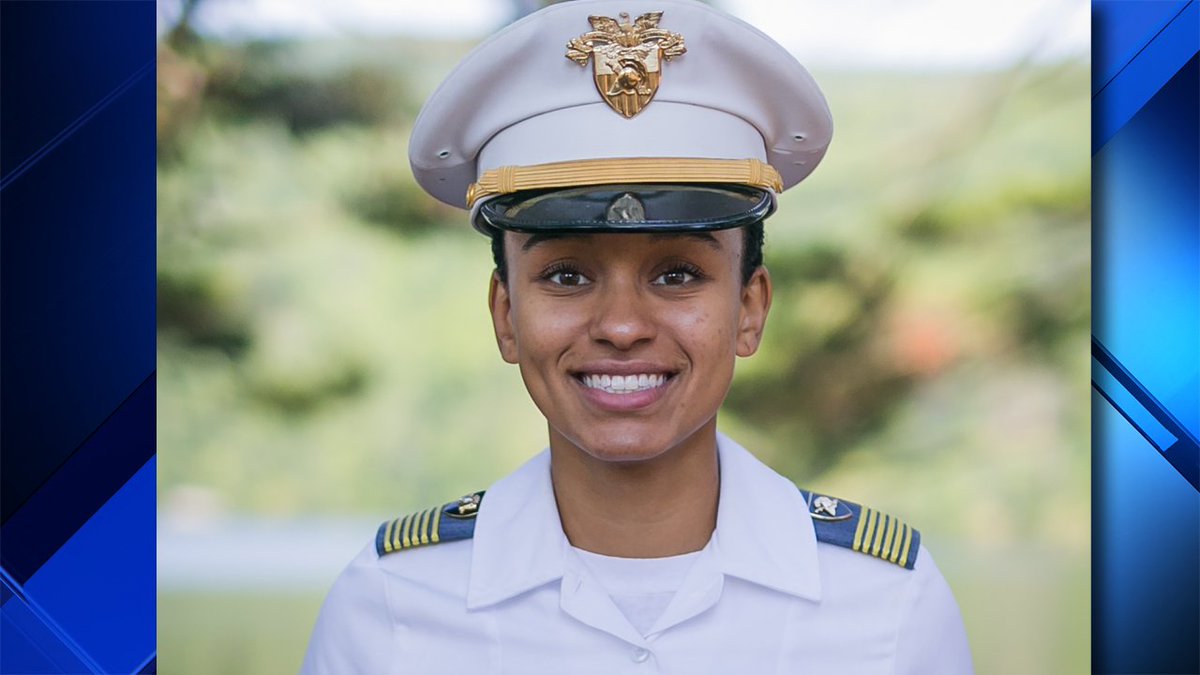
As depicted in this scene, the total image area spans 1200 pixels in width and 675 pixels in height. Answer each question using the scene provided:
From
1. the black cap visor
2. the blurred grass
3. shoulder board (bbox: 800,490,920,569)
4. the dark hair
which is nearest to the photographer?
the black cap visor

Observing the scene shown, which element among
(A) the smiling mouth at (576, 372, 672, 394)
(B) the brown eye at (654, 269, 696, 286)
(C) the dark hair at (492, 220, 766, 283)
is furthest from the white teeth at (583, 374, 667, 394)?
(C) the dark hair at (492, 220, 766, 283)

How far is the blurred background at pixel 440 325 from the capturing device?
313cm

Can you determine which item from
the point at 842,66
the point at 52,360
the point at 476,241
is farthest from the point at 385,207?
the point at 842,66

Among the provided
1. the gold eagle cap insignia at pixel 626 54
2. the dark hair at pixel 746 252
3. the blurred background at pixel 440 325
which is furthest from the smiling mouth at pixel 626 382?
the blurred background at pixel 440 325

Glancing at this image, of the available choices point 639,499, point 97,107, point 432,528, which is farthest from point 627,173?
point 97,107

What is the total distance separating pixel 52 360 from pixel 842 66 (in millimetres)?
2048

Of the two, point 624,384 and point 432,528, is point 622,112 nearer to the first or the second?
point 624,384

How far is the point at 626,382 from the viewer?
2170mm

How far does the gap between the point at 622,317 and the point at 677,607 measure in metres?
0.55

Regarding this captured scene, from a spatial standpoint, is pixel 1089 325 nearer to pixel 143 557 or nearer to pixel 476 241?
pixel 476 241

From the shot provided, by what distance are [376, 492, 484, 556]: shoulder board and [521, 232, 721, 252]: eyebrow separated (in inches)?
22.7

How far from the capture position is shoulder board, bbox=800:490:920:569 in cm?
243

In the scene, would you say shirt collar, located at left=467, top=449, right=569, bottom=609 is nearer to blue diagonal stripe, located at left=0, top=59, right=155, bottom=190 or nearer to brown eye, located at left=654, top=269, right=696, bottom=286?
brown eye, located at left=654, top=269, right=696, bottom=286

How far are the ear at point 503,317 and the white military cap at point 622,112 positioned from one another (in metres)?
0.17
